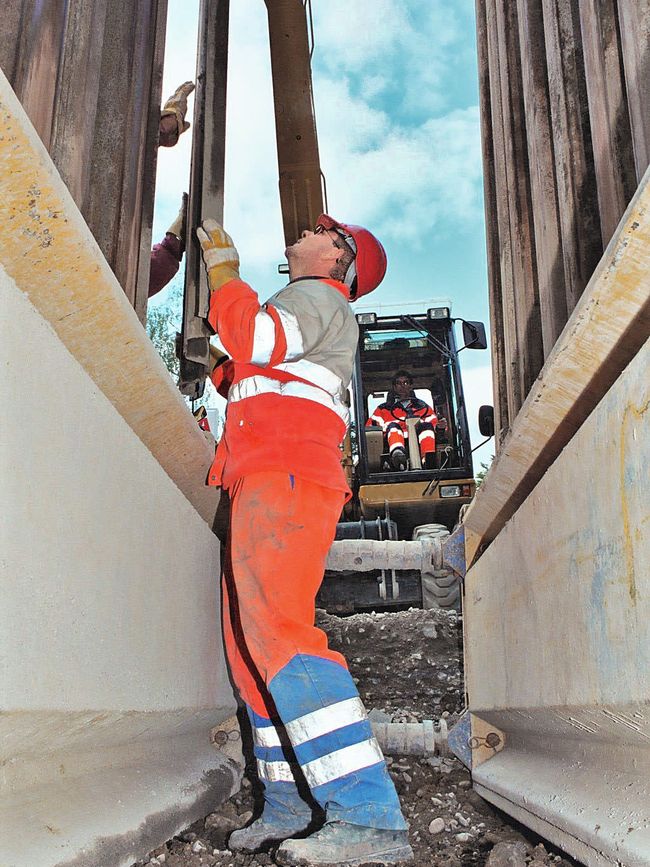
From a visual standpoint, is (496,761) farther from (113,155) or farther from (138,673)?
(113,155)

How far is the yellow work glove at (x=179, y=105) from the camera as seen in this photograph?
189 inches

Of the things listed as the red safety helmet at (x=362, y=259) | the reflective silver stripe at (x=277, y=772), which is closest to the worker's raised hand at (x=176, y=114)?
the red safety helmet at (x=362, y=259)

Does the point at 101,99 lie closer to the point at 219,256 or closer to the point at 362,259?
the point at 219,256

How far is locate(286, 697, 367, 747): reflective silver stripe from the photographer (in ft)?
7.84

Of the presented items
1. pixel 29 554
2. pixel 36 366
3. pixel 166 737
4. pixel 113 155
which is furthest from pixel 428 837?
pixel 113 155

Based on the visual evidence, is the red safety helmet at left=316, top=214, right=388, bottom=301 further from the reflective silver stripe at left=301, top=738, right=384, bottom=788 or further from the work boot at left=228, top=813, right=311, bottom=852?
the work boot at left=228, top=813, right=311, bottom=852

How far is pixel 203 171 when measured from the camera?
3.63 meters

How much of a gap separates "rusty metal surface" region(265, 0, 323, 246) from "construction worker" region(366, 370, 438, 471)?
3185mm

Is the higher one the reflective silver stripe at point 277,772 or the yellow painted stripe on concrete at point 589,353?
the yellow painted stripe on concrete at point 589,353

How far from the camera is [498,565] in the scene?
Answer: 2.97 m

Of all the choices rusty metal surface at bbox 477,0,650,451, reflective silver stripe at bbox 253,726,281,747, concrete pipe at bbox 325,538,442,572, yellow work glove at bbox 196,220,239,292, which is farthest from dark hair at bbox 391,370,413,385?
reflective silver stripe at bbox 253,726,281,747

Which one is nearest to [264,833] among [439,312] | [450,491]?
[450,491]

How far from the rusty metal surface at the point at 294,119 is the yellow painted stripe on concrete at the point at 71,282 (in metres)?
3.58

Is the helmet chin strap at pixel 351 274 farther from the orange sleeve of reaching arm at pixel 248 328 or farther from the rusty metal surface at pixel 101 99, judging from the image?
the rusty metal surface at pixel 101 99
